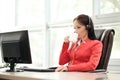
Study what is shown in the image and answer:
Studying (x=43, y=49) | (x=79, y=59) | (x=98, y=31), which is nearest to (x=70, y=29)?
(x=43, y=49)

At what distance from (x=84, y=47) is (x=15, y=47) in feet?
2.26

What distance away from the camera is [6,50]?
2.15 m

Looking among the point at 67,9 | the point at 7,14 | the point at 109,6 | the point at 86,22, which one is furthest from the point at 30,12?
the point at 86,22

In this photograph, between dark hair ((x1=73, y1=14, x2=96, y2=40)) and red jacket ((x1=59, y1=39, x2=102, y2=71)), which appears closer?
red jacket ((x1=59, y1=39, x2=102, y2=71))

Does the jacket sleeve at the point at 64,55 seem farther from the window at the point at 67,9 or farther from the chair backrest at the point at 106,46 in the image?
the window at the point at 67,9

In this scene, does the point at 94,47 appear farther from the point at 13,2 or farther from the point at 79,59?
the point at 13,2

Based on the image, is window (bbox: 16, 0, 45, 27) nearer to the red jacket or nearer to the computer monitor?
the red jacket

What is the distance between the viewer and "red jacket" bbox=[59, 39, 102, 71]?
211 cm

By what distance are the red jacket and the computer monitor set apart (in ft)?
1.38

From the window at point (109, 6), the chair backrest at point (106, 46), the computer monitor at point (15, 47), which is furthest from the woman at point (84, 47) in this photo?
the window at point (109, 6)

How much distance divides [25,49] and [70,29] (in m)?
1.62

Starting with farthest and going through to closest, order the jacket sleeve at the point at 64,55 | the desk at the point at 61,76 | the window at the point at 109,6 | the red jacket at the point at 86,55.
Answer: the window at the point at 109,6, the jacket sleeve at the point at 64,55, the red jacket at the point at 86,55, the desk at the point at 61,76

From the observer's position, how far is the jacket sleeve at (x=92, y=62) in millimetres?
2090

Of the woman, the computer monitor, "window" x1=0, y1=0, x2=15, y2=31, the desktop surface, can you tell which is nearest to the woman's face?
the woman
